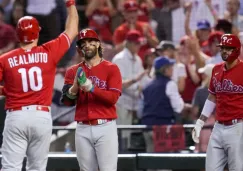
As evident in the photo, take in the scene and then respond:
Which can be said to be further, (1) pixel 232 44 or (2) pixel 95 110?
(1) pixel 232 44

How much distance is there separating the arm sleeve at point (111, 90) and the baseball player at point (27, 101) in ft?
1.83

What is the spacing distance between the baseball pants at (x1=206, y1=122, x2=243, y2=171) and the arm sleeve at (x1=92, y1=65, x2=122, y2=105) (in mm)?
1140

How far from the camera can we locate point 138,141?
11164mm

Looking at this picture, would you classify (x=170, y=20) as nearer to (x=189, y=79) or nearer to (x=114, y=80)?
(x=189, y=79)

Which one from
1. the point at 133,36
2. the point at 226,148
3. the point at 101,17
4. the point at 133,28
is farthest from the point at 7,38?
the point at 226,148

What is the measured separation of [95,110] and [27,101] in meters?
0.69

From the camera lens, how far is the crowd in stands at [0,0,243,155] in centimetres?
1133

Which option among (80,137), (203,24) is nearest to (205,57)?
(203,24)

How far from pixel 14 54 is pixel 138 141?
3.21 metres

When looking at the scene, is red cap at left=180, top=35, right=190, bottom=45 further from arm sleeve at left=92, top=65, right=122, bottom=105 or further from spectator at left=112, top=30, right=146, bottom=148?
arm sleeve at left=92, top=65, right=122, bottom=105

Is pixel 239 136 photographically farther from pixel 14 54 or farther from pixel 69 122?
pixel 69 122

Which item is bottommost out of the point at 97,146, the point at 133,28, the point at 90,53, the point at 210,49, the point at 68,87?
the point at 97,146

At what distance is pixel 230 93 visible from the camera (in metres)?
8.68

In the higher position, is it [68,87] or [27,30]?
[27,30]
